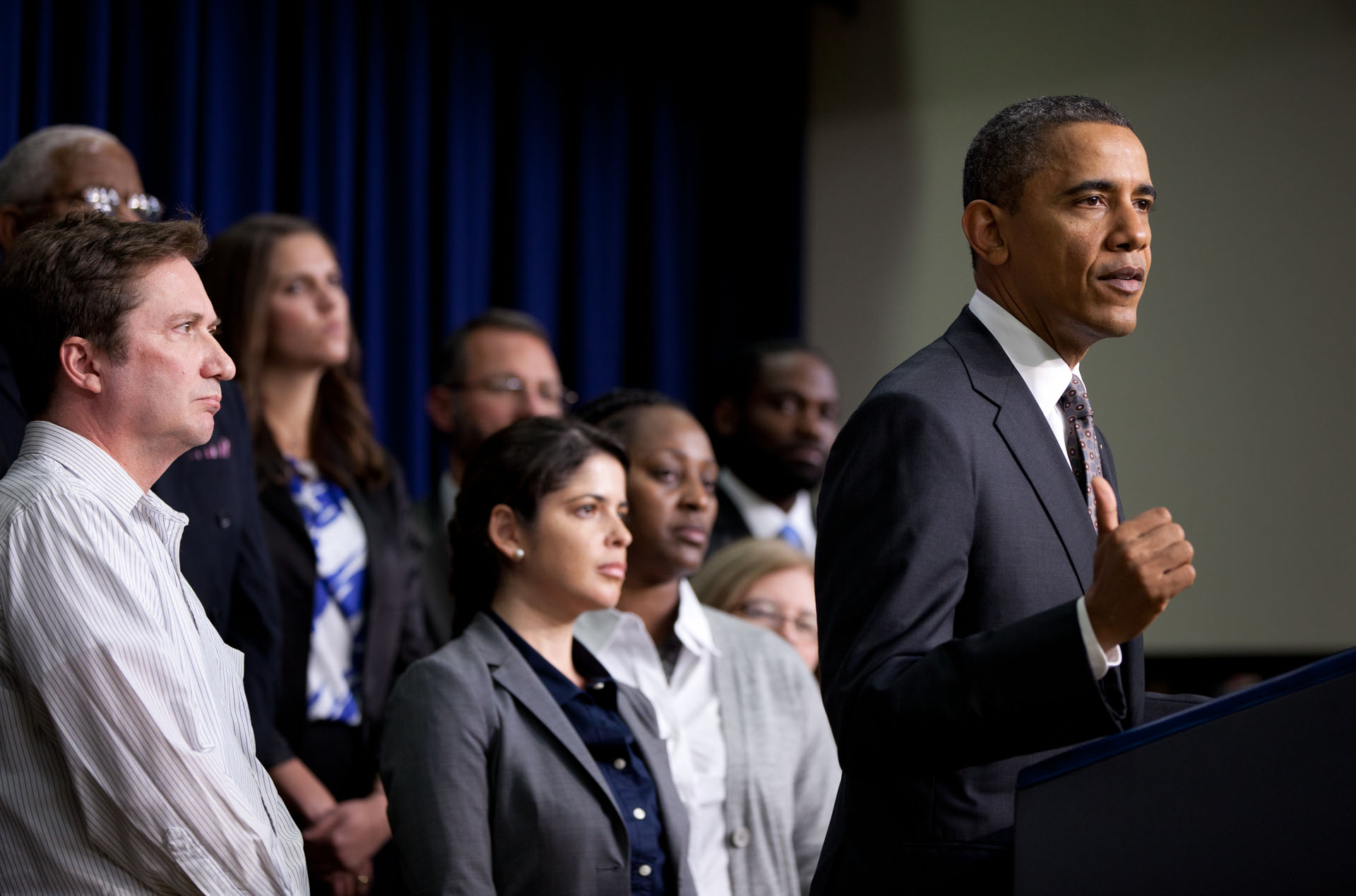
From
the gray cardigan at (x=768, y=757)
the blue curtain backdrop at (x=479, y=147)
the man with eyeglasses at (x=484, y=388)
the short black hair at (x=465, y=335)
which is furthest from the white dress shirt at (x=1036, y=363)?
the blue curtain backdrop at (x=479, y=147)

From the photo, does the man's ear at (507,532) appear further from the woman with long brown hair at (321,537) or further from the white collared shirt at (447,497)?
the white collared shirt at (447,497)

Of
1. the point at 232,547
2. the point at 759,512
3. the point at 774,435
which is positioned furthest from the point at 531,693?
the point at 774,435

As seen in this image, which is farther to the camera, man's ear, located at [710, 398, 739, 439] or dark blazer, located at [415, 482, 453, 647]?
man's ear, located at [710, 398, 739, 439]

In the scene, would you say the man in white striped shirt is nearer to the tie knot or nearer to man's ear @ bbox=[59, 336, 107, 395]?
man's ear @ bbox=[59, 336, 107, 395]

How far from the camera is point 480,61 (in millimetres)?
4602

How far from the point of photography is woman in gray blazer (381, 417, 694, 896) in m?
2.06

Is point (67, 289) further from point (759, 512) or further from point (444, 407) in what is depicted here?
point (759, 512)

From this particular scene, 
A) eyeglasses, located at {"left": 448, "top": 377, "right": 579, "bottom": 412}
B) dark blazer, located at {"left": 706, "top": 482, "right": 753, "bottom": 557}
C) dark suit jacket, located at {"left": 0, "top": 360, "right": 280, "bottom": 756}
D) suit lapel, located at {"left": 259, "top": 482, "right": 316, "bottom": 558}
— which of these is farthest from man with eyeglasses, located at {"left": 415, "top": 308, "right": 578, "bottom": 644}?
dark suit jacket, located at {"left": 0, "top": 360, "right": 280, "bottom": 756}

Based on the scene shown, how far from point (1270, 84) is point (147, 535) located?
3.89 meters

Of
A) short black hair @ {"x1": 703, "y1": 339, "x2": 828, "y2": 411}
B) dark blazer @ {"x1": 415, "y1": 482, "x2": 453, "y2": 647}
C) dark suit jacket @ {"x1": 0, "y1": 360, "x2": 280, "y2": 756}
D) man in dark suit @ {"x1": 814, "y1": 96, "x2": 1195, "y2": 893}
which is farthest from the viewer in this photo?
short black hair @ {"x1": 703, "y1": 339, "x2": 828, "y2": 411}

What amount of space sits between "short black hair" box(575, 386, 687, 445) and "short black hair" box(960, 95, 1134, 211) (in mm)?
1503

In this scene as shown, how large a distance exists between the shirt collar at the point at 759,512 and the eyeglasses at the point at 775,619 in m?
0.75

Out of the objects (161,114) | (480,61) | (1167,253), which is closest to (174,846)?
(161,114)

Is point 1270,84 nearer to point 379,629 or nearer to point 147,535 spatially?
point 379,629
